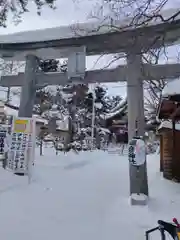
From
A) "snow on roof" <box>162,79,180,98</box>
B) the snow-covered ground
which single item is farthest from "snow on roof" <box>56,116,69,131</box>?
"snow on roof" <box>162,79,180,98</box>

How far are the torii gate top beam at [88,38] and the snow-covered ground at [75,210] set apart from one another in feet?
12.1

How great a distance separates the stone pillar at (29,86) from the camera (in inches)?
421

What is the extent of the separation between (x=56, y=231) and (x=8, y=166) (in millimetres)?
4841

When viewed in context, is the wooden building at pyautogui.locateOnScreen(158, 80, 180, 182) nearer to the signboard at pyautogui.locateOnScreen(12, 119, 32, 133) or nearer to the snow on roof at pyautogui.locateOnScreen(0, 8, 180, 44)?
the snow on roof at pyautogui.locateOnScreen(0, 8, 180, 44)

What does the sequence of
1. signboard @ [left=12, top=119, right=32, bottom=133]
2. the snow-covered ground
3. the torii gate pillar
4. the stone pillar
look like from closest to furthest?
the snow-covered ground
the torii gate pillar
signboard @ [left=12, top=119, right=32, bottom=133]
the stone pillar

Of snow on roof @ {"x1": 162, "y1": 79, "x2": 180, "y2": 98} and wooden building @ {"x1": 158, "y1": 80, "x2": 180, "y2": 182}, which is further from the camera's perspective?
wooden building @ {"x1": 158, "y1": 80, "x2": 180, "y2": 182}

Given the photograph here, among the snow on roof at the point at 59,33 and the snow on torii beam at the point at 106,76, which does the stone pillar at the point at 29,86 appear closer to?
the snow on torii beam at the point at 106,76

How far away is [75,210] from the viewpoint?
6973 millimetres

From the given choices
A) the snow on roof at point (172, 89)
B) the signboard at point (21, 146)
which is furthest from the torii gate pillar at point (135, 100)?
the signboard at point (21, 146)

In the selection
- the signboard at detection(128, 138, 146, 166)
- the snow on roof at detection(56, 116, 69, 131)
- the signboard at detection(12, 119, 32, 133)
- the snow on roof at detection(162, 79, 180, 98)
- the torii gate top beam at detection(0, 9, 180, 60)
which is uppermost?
the torii gate top beam at detection(0, 9, 180, 60)

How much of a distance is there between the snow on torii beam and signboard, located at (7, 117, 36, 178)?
156 centimetres

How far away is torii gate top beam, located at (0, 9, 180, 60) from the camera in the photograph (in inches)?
313

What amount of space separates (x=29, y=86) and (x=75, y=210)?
16.6 ft

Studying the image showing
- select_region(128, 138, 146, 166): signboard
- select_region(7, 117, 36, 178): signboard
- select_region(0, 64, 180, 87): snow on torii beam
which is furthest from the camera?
select_region(7, 117, 36, 178): signboard
